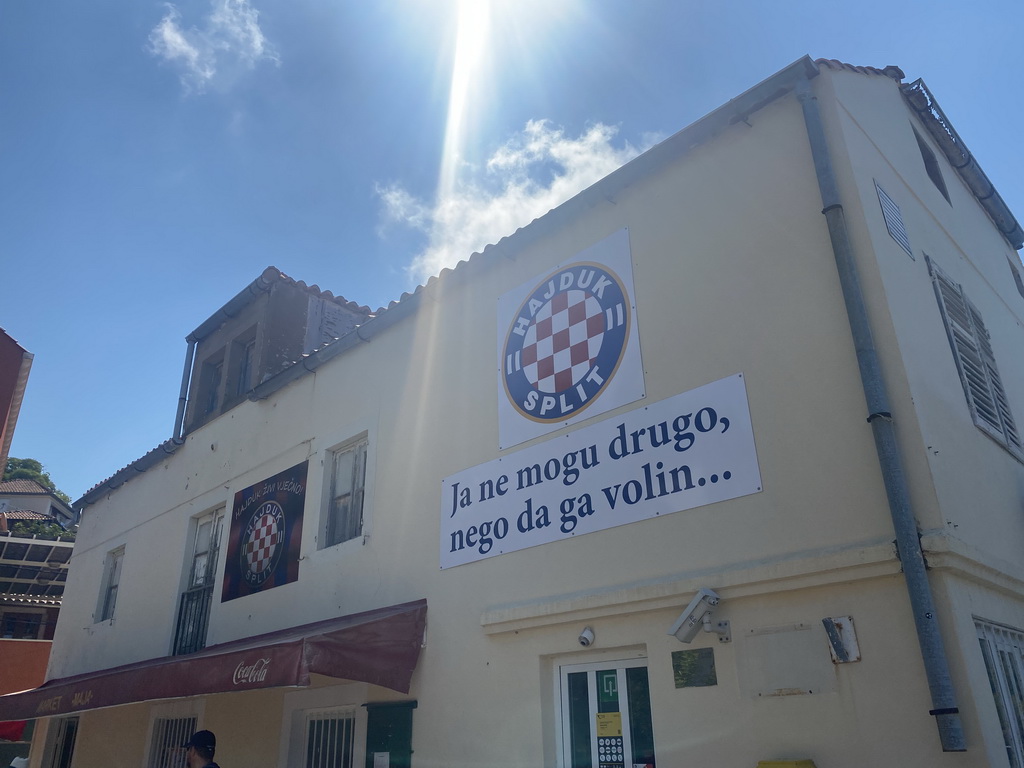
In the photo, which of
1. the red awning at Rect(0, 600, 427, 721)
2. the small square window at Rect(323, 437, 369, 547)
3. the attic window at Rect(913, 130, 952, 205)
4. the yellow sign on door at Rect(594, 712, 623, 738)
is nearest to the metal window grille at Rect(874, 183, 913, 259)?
the attic window at Rect(913, 130, 952, 205)

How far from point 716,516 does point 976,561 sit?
4.77 feet

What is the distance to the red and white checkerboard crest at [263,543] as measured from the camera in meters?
8.95

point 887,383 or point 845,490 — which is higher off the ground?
point 887,383

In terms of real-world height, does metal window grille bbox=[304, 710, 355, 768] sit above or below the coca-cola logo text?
below

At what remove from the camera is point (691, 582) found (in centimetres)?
503

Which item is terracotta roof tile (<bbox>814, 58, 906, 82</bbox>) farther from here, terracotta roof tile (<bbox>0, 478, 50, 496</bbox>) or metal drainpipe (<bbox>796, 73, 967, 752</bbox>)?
terracotta roof tile (<bbox>0, 478, 50, 496</bbox>)

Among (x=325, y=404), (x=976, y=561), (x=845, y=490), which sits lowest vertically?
(x=976, y=561)

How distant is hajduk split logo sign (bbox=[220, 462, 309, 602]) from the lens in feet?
28.8

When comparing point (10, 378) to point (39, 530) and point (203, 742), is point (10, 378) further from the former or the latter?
point (39, 530)

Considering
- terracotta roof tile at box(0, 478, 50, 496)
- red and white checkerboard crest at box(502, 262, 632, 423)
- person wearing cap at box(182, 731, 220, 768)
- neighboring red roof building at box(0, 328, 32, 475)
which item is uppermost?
terracotta roof tile at box(0, 478, 50, 496)

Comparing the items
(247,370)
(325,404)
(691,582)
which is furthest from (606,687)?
(247,370)

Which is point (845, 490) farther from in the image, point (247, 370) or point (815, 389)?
point (247, 370)

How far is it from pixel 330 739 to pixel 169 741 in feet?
11.8

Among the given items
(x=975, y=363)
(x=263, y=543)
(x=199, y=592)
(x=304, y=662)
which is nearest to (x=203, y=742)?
(x=304, y=662)
